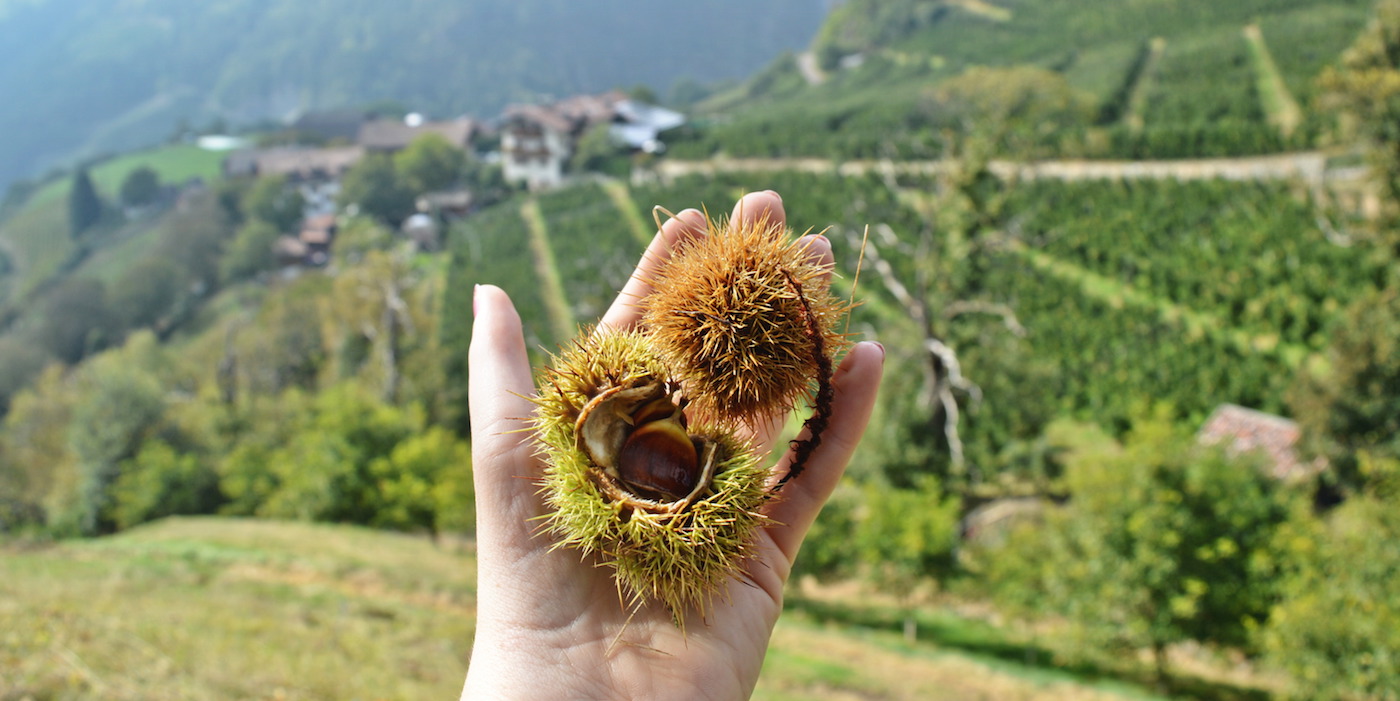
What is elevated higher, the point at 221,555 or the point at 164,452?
the point at 221,555

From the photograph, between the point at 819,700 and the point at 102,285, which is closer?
the point at 819,700

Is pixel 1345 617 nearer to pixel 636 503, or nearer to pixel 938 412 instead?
pixel 938 412

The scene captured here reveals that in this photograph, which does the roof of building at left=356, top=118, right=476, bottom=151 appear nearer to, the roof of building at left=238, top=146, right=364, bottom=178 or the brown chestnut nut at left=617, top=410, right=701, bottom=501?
the roof of building at left=238, top=146, right=364, bottom=178

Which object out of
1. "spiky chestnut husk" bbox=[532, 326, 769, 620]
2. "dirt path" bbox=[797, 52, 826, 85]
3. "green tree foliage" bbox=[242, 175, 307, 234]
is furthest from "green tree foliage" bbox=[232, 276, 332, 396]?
"dirt path" bbox=[797, 52, 826, 85]

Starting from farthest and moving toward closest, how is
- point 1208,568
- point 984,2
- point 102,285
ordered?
point 984,2
point 102,285
point 1208,568

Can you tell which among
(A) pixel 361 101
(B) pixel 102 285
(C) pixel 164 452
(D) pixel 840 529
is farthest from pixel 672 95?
(D) pixel 840 529

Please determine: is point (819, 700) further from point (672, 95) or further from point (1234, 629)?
point (672, 95)

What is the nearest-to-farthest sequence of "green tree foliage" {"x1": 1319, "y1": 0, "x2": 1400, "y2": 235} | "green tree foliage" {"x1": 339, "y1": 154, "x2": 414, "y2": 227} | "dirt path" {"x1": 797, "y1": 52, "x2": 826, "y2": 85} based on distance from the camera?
"green tree foliage" {"x1": 1319, "y1": 0, "x2": 1400, "y2": 235} < "green tree foliage" {"x1": 339, "y1": 154, "x2": 414, "y2": 227} < "dirt path" {"x1": 797, "y1": 52, "x2": 826, "y2": 85}
